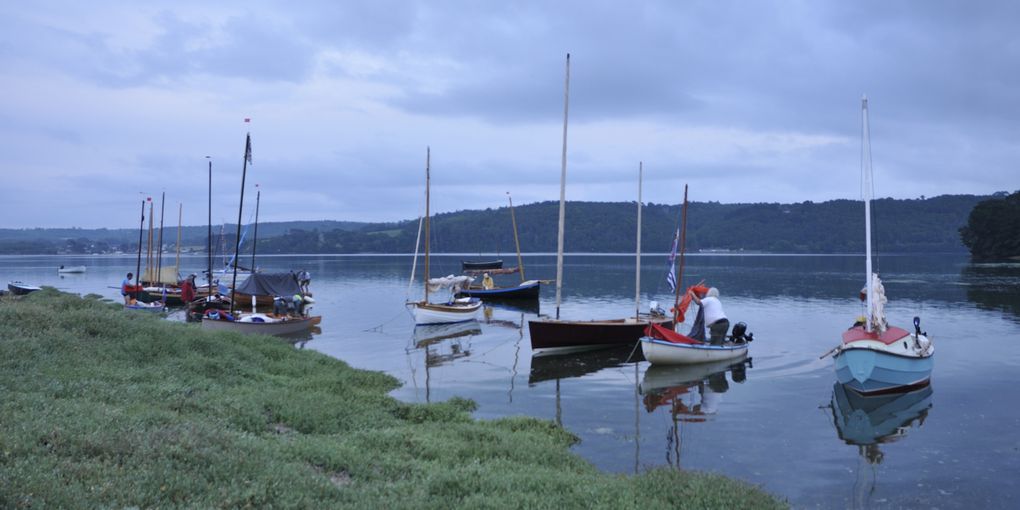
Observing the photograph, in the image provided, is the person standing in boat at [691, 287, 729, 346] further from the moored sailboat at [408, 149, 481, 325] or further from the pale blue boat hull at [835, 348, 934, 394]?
the moored sailboat at [408, 149, 481, 325]

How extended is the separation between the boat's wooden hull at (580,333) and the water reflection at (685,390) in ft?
13.5

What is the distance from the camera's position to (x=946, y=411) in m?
20.9

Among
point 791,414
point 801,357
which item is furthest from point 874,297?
point 801,357

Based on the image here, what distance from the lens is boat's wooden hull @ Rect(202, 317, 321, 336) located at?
35312 mm

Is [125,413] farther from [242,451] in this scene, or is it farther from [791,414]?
A: [791,414]

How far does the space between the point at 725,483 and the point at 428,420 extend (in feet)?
25.0

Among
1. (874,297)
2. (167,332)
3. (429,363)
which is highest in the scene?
(874,297)

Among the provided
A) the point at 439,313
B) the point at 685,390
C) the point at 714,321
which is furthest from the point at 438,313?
the point at 685,390

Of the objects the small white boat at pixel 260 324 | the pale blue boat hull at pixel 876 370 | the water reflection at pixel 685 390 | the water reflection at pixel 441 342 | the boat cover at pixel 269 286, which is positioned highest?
the boat cover at pixel 269 286

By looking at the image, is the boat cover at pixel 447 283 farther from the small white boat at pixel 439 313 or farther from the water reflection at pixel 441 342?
the small white boat at pixel 439 313

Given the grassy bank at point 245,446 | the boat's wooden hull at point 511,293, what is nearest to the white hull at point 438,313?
the boat's wooden hull at point 511,293

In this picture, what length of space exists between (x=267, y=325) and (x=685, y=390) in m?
22.9

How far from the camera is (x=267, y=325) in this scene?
37406mm

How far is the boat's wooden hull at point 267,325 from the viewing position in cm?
3531
